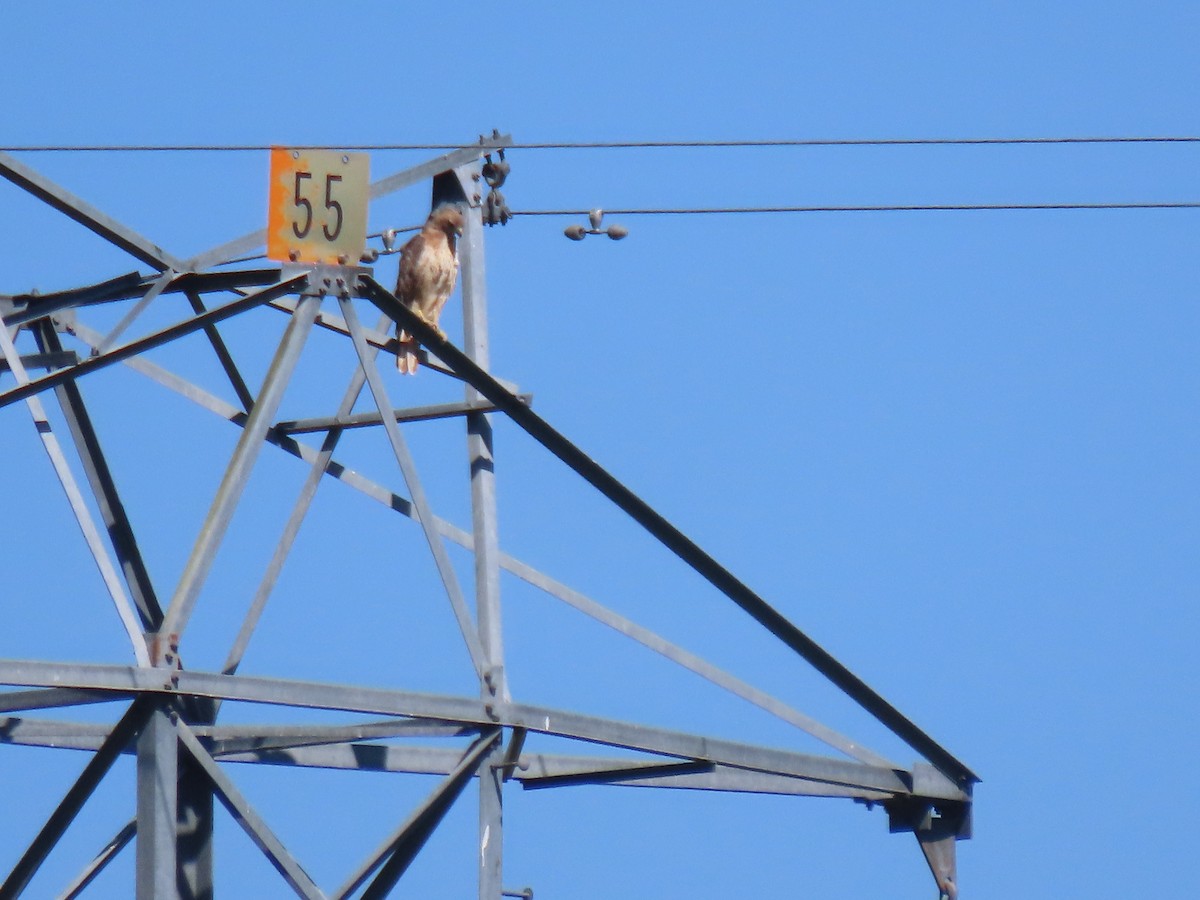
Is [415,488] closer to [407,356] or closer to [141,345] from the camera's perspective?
[141,345]

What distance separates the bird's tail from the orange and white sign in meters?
1.37

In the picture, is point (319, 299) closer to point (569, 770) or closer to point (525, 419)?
point (525, 419)

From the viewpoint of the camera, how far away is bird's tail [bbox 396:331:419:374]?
1063cm

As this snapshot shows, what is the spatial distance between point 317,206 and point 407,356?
1876mm

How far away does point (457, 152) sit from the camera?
10562 millimetres

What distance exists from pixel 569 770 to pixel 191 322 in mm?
2874

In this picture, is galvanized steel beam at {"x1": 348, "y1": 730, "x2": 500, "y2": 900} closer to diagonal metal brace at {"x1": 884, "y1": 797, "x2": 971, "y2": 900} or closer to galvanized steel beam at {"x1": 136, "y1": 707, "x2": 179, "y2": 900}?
galvanized steel beam at {"x1": 136, "y1": 707, "x2": 179, "y2": 900}

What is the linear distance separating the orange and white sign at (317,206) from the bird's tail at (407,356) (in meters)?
1.37

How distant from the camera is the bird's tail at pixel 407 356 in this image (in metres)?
10.6

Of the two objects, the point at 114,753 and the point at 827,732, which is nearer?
the point at 114,753

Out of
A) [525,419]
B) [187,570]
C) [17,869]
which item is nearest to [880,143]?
[525,419]

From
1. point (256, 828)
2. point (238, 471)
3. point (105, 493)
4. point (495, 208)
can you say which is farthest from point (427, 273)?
point (256, 828)

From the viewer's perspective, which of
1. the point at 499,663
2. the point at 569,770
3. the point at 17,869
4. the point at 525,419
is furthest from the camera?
the point at 569,770

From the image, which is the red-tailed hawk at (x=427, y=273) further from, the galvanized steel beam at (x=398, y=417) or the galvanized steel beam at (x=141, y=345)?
the galvanized steel beam at (x=141, y=345)
